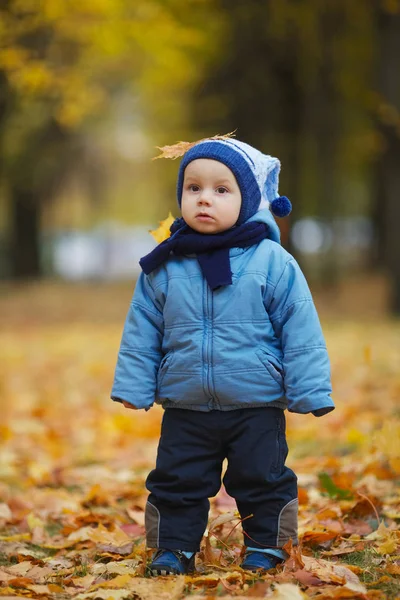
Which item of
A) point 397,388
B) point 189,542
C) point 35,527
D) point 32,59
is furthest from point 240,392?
point 32,59

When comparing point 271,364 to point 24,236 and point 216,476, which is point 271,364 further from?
point 24,236

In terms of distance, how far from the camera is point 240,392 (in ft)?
9.66

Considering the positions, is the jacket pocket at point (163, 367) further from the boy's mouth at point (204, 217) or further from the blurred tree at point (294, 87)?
the blurred tree at point (294, 87)

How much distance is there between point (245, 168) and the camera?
3.06 meters

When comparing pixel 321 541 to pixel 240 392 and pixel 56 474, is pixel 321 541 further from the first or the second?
pixel 56 474

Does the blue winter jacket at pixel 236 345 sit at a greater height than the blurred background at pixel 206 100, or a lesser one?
lesser

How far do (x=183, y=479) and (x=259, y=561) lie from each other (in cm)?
40

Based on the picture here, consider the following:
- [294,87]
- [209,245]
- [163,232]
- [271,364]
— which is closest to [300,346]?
[271,364]

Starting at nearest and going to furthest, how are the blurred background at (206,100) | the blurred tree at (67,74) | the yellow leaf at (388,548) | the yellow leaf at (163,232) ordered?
the yellow leaf at (388,548), the yellow leaf at (163,232), the blurred tree at (67,74), the blurred background at (206,100)

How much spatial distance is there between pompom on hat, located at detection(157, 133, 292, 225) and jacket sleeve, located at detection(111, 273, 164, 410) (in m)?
0.42

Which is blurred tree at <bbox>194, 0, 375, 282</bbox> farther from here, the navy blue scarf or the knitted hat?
the navy blue scarf

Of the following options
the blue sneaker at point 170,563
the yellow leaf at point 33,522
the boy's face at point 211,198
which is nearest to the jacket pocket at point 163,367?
the boy's face at point 211,198

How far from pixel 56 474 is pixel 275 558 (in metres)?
2.17

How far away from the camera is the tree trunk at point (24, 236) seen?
856 inches
